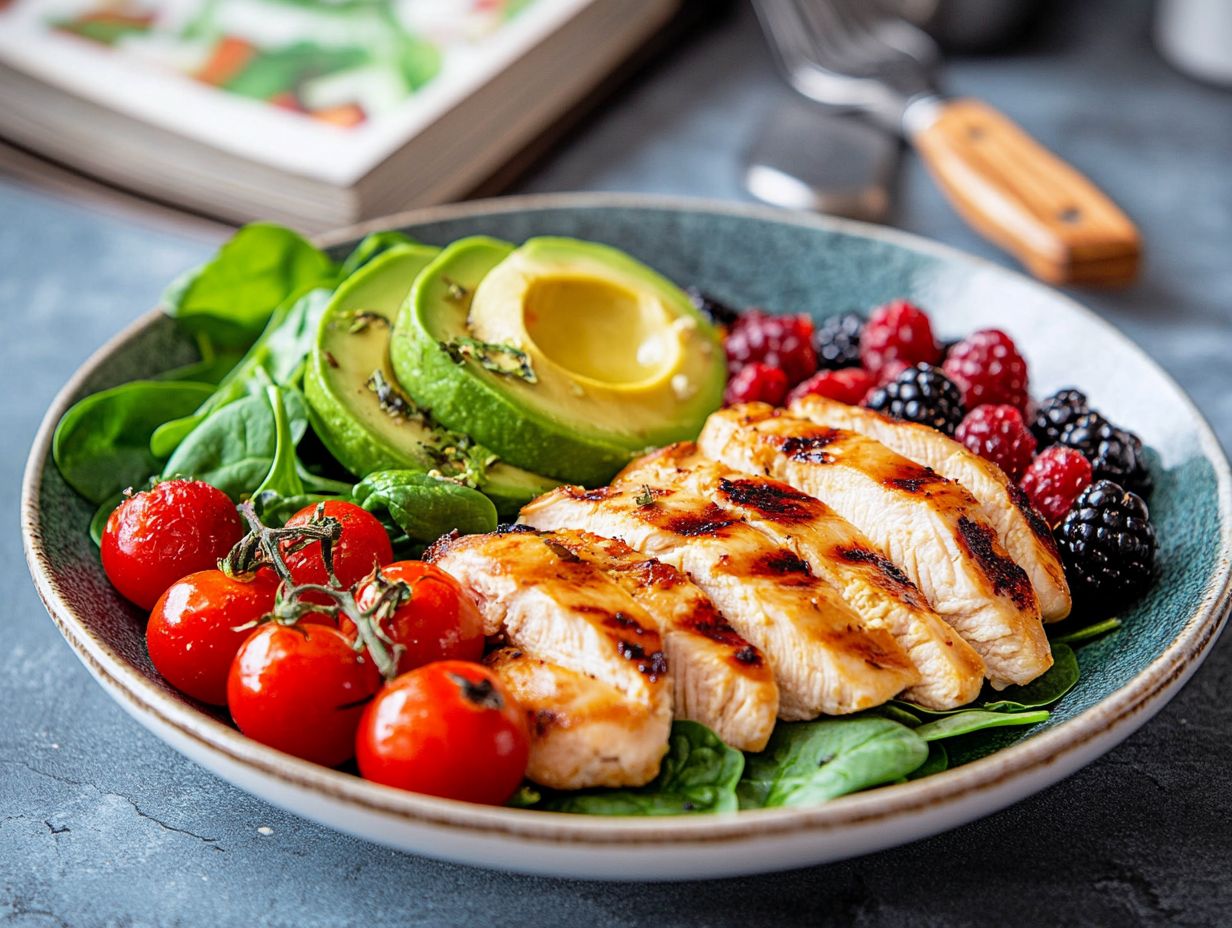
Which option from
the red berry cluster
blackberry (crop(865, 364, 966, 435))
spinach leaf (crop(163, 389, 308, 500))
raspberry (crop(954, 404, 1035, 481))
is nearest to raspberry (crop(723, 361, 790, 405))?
the red berry cluster

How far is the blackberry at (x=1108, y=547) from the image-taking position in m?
2.32

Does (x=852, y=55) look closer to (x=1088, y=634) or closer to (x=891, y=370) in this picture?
(x=891, y=370)

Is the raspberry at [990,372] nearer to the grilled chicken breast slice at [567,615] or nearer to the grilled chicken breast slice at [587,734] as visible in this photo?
the grilled chicken breast slice at [567,615]

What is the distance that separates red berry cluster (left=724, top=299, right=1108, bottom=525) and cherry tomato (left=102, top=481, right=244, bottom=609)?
1.18 m

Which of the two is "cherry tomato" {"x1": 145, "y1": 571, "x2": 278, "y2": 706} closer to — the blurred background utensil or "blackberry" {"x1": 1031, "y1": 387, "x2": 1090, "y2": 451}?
"blackberry" {"x1": 1031, "y1": 387, "x2": 1090, "y2": 451}

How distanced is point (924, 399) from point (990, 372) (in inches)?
9.1

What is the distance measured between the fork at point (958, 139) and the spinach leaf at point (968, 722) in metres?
2.11

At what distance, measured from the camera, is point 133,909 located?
75.5 inches

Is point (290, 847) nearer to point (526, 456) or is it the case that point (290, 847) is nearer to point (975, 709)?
point (526, 456)

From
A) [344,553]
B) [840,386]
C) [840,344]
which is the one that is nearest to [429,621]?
[344,553]

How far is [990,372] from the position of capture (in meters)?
2.73

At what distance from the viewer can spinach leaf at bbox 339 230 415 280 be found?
298 centimetres

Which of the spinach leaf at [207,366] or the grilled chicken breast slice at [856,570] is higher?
the grilled chicken breast slice at [856,570]

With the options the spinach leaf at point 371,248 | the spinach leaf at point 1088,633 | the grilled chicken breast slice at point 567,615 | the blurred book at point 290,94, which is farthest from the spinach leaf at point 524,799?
the blurred book at point 290,94
